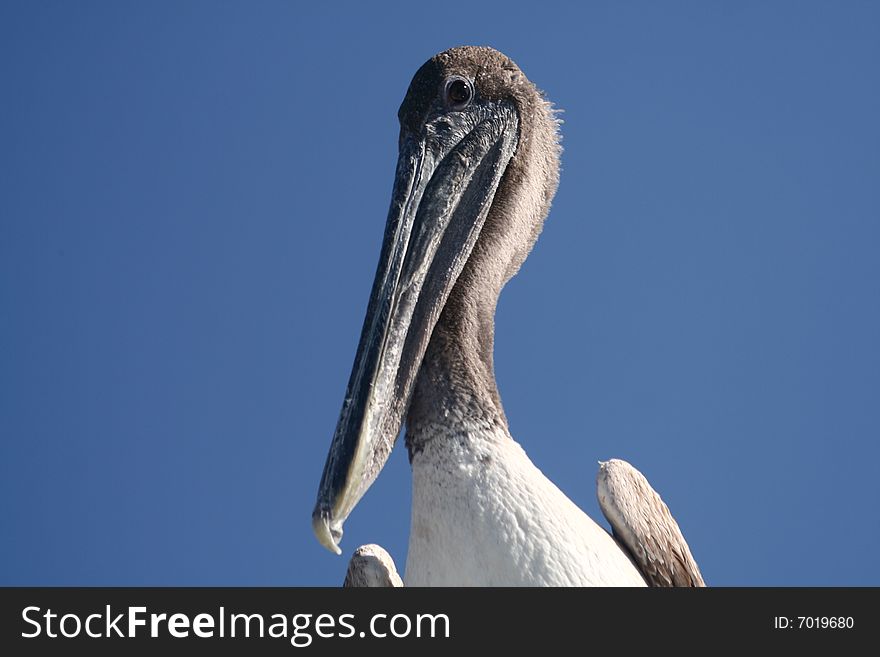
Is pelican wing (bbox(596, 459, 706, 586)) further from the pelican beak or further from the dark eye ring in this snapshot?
the dark eye ring

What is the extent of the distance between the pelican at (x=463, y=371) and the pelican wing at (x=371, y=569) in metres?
0.03

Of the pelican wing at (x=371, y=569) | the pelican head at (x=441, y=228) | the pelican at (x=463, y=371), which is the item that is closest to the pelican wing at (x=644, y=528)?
the pelican at (x=463, y=371)

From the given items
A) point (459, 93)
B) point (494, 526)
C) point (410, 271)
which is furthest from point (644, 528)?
point (459, 93)

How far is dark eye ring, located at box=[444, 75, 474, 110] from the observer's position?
604 centimetres

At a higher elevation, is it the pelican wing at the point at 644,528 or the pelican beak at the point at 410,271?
the pelican beak at the point at 410,271

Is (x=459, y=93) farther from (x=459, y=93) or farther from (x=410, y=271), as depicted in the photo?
(x=410, y=271)

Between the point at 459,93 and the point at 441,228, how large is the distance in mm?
670

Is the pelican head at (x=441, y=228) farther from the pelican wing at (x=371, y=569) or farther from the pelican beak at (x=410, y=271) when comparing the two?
the pelican wing at (x=371, y=569)

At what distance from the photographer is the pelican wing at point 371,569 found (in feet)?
18.4

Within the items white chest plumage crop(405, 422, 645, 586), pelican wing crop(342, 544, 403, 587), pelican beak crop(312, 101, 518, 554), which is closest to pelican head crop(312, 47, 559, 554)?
pelican beak crop(312, 101, 518, 554)
